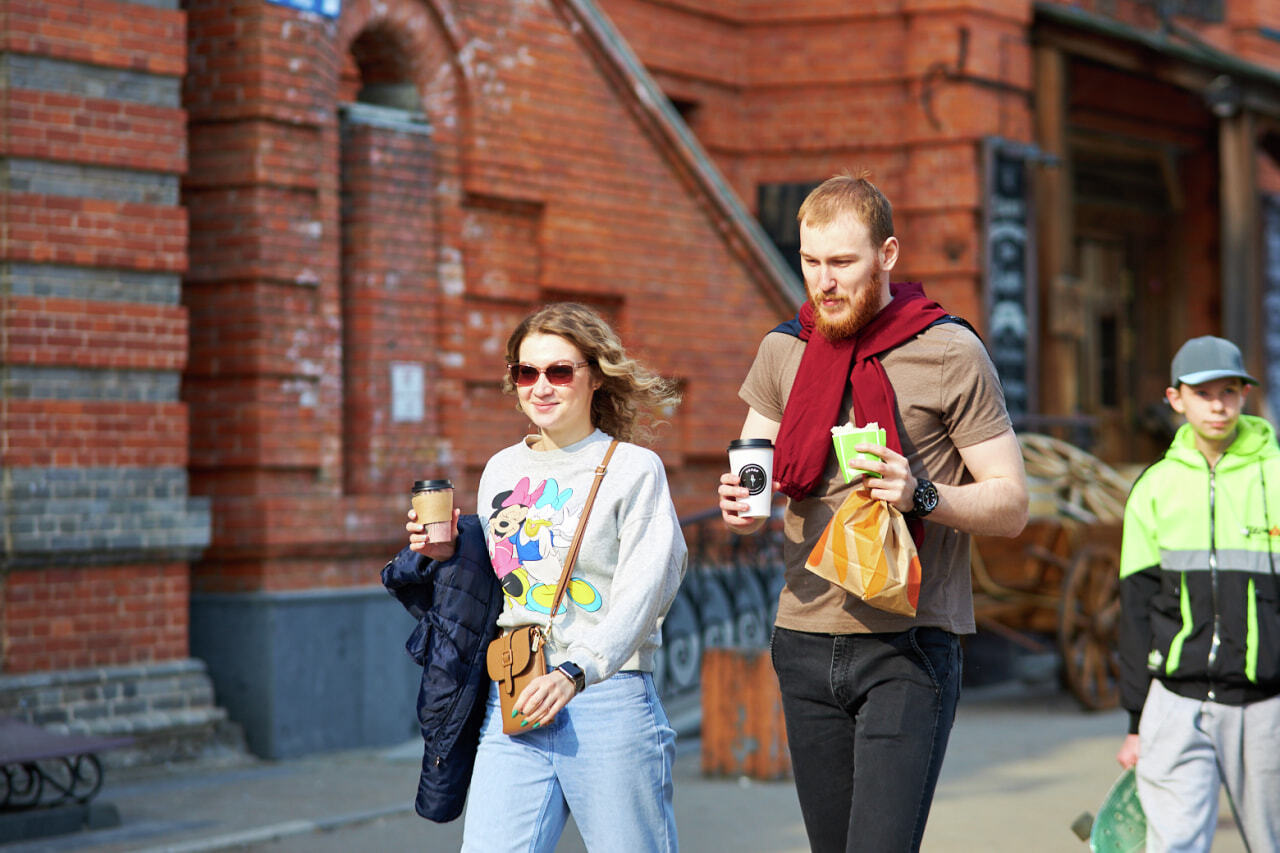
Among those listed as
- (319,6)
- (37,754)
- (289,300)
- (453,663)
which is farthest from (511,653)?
(319,6)

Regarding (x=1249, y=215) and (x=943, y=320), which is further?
(x=1249, y=215)

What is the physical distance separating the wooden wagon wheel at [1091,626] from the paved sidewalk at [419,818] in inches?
52.8

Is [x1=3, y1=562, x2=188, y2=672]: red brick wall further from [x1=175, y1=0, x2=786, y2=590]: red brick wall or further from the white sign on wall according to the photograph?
the white sign on wall

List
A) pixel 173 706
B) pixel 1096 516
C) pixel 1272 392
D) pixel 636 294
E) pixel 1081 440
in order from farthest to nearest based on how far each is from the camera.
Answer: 1. pixel 1272 392
2. pixel 1081 440
3. pixel 1096 516
4. pixel 636 294
5. pixel 173 706

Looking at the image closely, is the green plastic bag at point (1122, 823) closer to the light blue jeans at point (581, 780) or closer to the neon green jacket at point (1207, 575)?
the neon green jacket at point (1207, 575)

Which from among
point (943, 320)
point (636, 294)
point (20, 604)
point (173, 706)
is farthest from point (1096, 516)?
point (943, 320)

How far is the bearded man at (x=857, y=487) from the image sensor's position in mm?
3670

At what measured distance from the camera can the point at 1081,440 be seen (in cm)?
1720

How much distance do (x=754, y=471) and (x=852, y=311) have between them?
0.41 meters

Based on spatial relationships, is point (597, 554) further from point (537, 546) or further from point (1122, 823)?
point (1122, 823)

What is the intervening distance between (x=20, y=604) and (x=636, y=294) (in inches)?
190

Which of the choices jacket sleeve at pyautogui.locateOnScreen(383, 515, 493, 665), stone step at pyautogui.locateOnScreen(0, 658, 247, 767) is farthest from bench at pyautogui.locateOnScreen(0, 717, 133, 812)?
jacket sleeve at pyautogui.locateOnScreen(383, 515, 493, 665)

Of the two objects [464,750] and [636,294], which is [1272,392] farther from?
[464,750]

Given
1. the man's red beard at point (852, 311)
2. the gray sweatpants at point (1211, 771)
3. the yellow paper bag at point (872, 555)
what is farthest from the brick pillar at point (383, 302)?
the yellow paper bag at point (872, 555)
